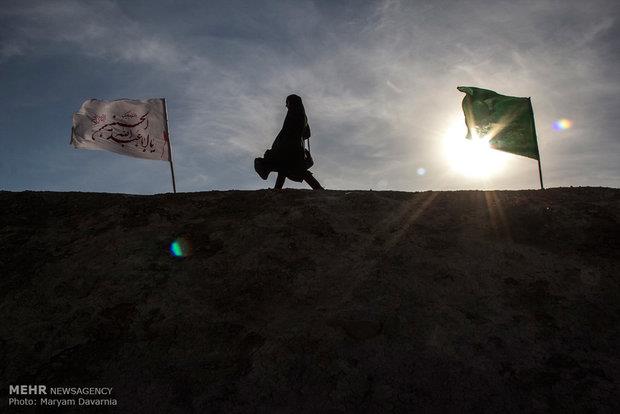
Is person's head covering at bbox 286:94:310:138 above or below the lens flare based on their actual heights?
above

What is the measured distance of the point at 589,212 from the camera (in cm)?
471

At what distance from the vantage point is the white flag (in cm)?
865

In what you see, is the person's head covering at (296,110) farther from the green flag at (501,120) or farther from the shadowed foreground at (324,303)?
the green flag at (501,120)

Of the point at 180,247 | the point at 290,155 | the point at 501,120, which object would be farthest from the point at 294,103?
the point at 501,120

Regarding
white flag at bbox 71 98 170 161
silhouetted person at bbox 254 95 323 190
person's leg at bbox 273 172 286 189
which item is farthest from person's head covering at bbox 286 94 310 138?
white flag at bbox 71 98 170 161

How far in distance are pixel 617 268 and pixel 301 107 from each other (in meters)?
5.12

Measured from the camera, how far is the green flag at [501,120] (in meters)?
7.99

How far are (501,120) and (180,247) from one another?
22.6 feet

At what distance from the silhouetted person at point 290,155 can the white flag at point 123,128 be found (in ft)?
8.81

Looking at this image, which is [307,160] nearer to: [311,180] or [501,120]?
[311,180]

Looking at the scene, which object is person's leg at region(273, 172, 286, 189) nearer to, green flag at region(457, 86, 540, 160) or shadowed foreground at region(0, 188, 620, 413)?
shadowed foreground at region(0, 188, 620, 413)

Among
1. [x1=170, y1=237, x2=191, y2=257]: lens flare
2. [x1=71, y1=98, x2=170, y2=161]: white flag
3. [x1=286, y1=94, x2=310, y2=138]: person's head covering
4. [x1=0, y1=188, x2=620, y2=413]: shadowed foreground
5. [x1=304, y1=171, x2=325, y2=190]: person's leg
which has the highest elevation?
[x1=71, y1=98, x2=170, y2=161]: white flag

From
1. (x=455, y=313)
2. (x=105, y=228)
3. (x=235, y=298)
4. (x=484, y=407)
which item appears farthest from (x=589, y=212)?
(x=105, y=228)

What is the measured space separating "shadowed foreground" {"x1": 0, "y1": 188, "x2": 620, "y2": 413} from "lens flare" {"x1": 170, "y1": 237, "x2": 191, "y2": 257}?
3.8 inches
